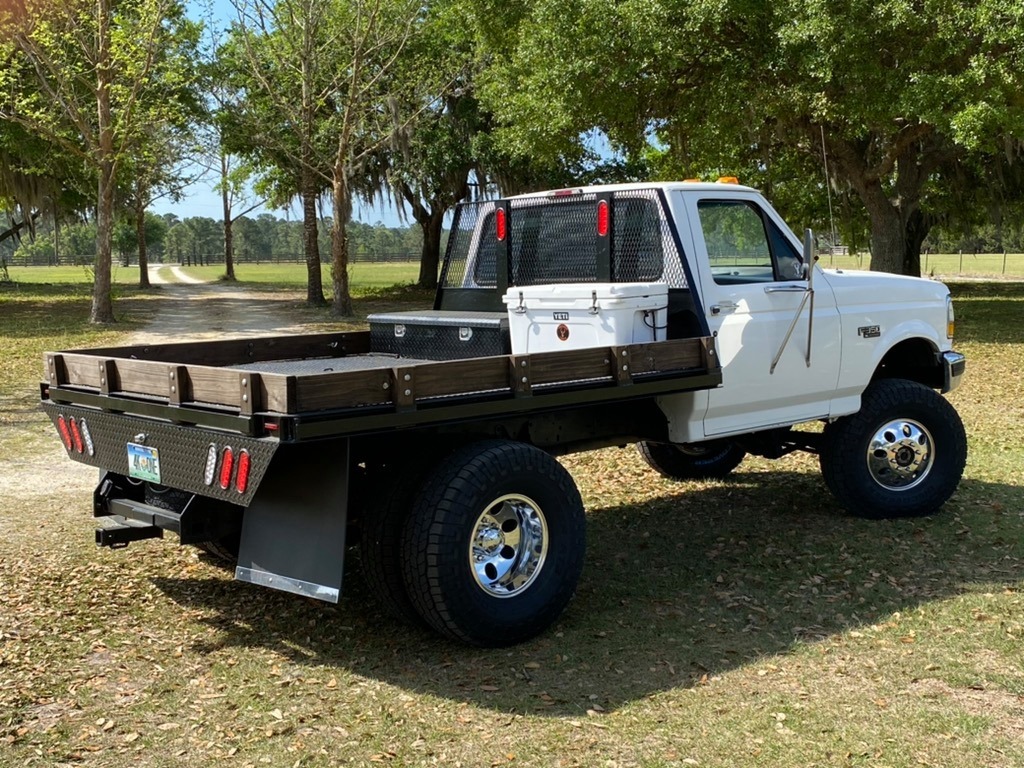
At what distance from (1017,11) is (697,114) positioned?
564 cm

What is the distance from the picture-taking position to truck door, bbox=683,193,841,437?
6.32m

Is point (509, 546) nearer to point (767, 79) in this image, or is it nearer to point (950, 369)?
point (950, 369)

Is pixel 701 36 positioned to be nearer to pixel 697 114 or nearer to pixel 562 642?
pixel 697 114

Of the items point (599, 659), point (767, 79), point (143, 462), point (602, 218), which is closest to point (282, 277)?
point (767, 79)

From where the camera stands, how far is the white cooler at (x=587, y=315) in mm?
5801

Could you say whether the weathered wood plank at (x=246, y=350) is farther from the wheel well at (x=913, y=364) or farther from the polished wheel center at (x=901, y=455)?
the wheel well at (x=913, y=364)

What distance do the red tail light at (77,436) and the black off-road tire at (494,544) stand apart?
1875 mm

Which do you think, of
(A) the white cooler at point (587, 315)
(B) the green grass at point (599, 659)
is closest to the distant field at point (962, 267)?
(B) the green grass at point (599, 659)

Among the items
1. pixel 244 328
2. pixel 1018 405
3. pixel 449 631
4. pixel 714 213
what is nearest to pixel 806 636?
pixel 449 631

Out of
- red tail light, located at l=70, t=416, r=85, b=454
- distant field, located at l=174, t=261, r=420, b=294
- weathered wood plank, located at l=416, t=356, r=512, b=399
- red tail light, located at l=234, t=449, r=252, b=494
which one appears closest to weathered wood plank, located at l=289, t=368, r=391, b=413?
weathered wood plank, located at l=416, t=356, r=512, b=399

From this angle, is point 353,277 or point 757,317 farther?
point 353,277

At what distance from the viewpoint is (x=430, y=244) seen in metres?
35.8

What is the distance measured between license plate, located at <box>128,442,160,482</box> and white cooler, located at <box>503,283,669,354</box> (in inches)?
79.5

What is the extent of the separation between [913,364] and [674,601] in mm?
2852
